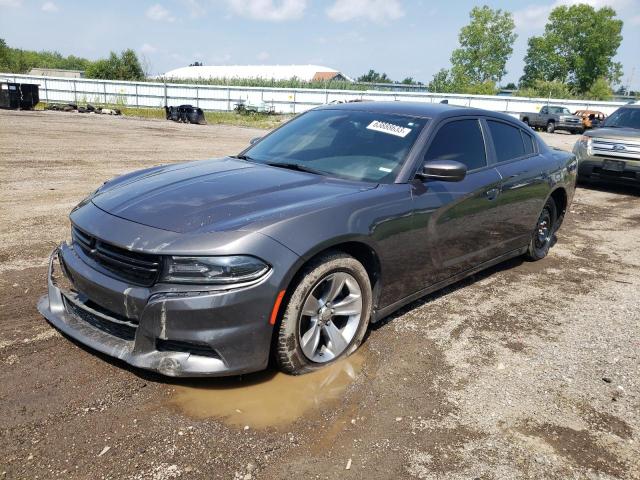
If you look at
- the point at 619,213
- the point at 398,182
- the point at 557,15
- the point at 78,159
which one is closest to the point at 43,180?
the point at 78,159

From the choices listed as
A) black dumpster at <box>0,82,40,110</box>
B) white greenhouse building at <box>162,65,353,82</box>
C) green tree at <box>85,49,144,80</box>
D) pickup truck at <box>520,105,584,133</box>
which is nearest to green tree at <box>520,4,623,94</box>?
white greenhouse building at <box>162,65,353,82</box>

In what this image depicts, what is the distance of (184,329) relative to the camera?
101 inches

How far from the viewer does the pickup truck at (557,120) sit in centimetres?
3209

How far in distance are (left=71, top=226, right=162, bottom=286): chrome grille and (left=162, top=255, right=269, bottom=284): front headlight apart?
0.25ft

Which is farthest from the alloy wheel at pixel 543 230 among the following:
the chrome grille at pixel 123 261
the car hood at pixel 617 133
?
the car hood at pixel 617 133

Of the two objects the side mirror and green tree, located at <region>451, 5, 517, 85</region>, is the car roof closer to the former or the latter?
the side mirror

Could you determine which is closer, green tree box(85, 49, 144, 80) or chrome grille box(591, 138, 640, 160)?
chrome grille box(591, 138, 640, 160)

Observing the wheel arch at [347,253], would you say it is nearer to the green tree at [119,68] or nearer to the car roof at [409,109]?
the car roof at [409,109]

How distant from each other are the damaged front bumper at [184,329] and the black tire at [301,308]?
0.13 meters

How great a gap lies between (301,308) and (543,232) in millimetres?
3875

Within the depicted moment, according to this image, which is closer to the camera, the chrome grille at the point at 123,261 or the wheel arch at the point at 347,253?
the chrome grille at the point at 123,261

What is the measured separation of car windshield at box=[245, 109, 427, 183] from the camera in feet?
12.0

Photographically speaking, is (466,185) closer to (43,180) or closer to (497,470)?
(497,470)

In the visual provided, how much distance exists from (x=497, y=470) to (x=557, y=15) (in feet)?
307
